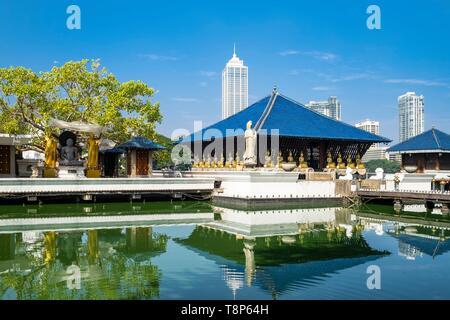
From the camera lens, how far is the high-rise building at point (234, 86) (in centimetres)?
15736

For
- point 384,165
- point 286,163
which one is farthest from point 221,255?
point 384,165

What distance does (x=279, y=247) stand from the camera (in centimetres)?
1127

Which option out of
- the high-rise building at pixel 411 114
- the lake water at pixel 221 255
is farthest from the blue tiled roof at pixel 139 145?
the high-rise building at pixel 411 114

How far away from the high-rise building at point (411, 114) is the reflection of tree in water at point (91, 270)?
3132 inches

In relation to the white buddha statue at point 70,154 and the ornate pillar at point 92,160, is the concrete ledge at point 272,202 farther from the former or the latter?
the white buddha statue at point 70,154

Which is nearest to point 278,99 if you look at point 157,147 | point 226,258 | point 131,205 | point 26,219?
point 157,147

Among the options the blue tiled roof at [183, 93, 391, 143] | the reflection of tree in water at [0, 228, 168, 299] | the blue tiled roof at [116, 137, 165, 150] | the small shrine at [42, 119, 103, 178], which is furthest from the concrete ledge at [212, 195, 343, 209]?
the reflection of tree in water at [0, 228, 168, 299]

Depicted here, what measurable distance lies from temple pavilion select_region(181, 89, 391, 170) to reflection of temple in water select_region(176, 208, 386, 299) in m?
Answer: 8.92

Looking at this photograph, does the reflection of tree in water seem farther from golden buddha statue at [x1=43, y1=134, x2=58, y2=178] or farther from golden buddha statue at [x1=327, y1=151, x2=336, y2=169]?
golden buddha statue at [x1=327, y1=151, x2=336, y2=169]

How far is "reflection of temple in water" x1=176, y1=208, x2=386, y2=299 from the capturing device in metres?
8.14
